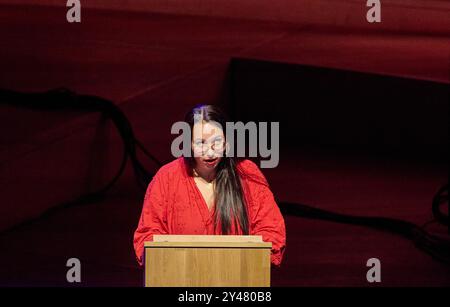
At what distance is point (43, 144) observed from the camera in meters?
2.39

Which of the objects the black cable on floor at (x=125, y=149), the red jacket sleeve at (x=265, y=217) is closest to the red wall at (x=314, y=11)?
the black cable on floor at (x=125, y=149)

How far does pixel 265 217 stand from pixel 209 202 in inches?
3.3

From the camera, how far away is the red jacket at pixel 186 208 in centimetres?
153

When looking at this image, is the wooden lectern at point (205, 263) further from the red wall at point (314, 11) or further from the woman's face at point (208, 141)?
the red wall at point (314, 11)

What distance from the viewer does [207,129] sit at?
1492 mm

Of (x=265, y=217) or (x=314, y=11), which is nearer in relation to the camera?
(x=265, y=217)

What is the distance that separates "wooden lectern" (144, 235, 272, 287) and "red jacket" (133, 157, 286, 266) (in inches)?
4.4

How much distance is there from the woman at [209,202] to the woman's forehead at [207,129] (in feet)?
0.04

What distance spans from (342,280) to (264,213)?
2.08 feet

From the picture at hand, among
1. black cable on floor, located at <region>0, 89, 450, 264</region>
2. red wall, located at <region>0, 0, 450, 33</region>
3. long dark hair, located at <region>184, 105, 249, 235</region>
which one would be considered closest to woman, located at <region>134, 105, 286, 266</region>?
long dark hair, located at <region>184, 105, 249, 235</region>

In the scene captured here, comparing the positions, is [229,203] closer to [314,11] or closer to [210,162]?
[210,162]

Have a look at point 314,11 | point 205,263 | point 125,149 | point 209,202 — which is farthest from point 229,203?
point 314,11

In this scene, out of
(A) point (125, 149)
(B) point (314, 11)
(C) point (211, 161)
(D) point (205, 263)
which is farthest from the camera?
(B) point (314, 11)

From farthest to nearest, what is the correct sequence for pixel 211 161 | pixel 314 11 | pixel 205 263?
pixel 314 11
pixel 211 161
pixel 205 263
